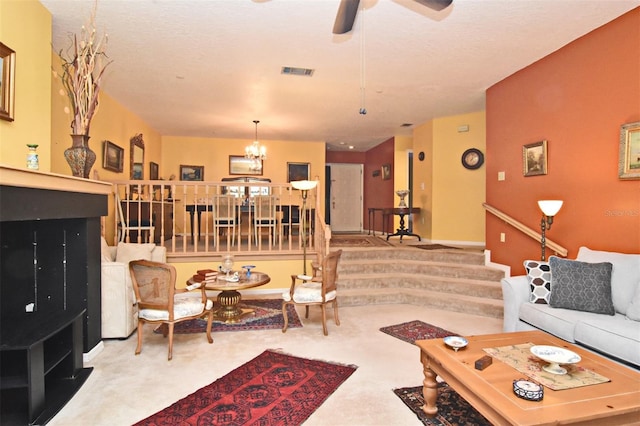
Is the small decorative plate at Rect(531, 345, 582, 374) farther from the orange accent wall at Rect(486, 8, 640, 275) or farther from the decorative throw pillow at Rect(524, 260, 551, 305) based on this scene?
the orange accent wall at Rect(486, 8, 640, 275)

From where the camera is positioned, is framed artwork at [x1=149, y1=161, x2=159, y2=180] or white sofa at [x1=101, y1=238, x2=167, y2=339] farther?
framed artwork at [x1=149, y1=161, x2=159, y2=180]

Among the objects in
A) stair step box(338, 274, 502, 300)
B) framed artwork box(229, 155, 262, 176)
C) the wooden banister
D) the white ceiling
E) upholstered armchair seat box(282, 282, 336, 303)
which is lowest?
stair step box(338, 274, 502, 300)

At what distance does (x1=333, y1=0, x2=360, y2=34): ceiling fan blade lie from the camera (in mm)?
2260

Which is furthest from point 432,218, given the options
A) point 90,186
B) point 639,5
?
point 90,186

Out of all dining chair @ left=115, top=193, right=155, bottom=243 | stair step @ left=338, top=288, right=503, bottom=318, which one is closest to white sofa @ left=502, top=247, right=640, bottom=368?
stair step @ left=338, top=288, right=503, bottom=318

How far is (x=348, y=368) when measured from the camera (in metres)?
3.05

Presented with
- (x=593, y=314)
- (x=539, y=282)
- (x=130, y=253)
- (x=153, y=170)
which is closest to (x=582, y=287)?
(x=593, y=314)

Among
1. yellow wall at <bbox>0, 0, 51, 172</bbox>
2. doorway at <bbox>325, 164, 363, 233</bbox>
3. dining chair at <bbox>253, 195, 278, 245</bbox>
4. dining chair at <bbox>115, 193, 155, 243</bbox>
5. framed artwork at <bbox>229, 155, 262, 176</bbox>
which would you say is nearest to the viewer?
yellow wall at <bbox>0, 0, 51, 172</bbox>

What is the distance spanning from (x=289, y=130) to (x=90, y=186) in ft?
17.5

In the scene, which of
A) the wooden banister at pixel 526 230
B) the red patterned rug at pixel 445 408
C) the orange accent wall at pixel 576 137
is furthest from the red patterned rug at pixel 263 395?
the orange accent wall at pixel 576 137

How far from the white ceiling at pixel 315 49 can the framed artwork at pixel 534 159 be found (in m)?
1.08

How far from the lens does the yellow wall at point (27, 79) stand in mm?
2682

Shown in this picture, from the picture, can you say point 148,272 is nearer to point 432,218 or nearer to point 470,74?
point 470,74

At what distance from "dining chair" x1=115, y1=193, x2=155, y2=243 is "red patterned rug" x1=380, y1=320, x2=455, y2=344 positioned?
380cm
